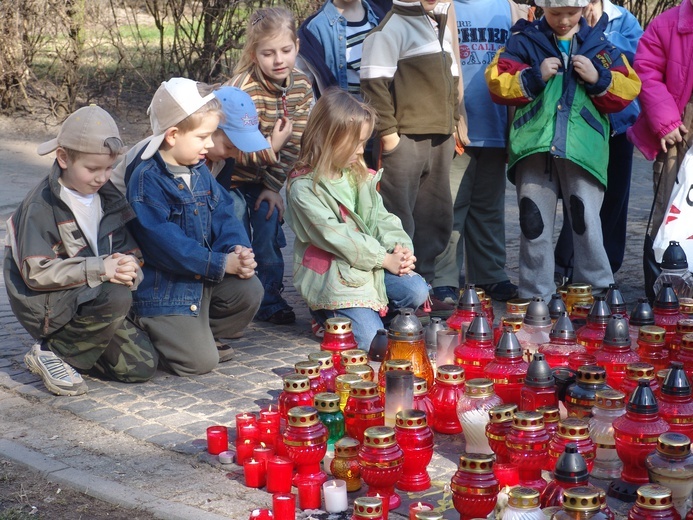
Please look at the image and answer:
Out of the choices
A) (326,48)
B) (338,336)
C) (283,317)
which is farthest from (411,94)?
(338,336)

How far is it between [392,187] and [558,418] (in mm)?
2520

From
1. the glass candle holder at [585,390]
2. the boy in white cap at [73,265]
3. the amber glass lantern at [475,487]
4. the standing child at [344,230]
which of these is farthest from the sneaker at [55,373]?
the glass candle holder at [585,390]

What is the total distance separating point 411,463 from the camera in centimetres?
360

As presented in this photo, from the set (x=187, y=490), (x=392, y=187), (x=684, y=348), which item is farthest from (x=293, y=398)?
(x=392, y=187)

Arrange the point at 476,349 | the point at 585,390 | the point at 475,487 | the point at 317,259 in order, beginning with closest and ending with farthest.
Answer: the point at 475,487
the point at 585,390
the point at 476,349
the point at 317,259

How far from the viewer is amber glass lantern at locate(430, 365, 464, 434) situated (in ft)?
13.3

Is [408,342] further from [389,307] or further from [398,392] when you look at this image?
[389,307]

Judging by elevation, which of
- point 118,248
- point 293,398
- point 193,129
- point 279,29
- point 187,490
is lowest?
point 187,490

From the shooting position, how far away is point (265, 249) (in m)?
5.98

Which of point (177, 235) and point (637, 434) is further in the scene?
point (177, 235)

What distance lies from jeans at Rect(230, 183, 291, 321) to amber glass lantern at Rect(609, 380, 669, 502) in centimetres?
283

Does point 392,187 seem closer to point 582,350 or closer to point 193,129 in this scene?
point 193,129

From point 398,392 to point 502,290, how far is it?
2.57 metres

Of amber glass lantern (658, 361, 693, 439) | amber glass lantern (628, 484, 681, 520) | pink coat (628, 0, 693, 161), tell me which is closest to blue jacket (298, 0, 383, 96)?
pink coat (628, 0, 693, 161)
